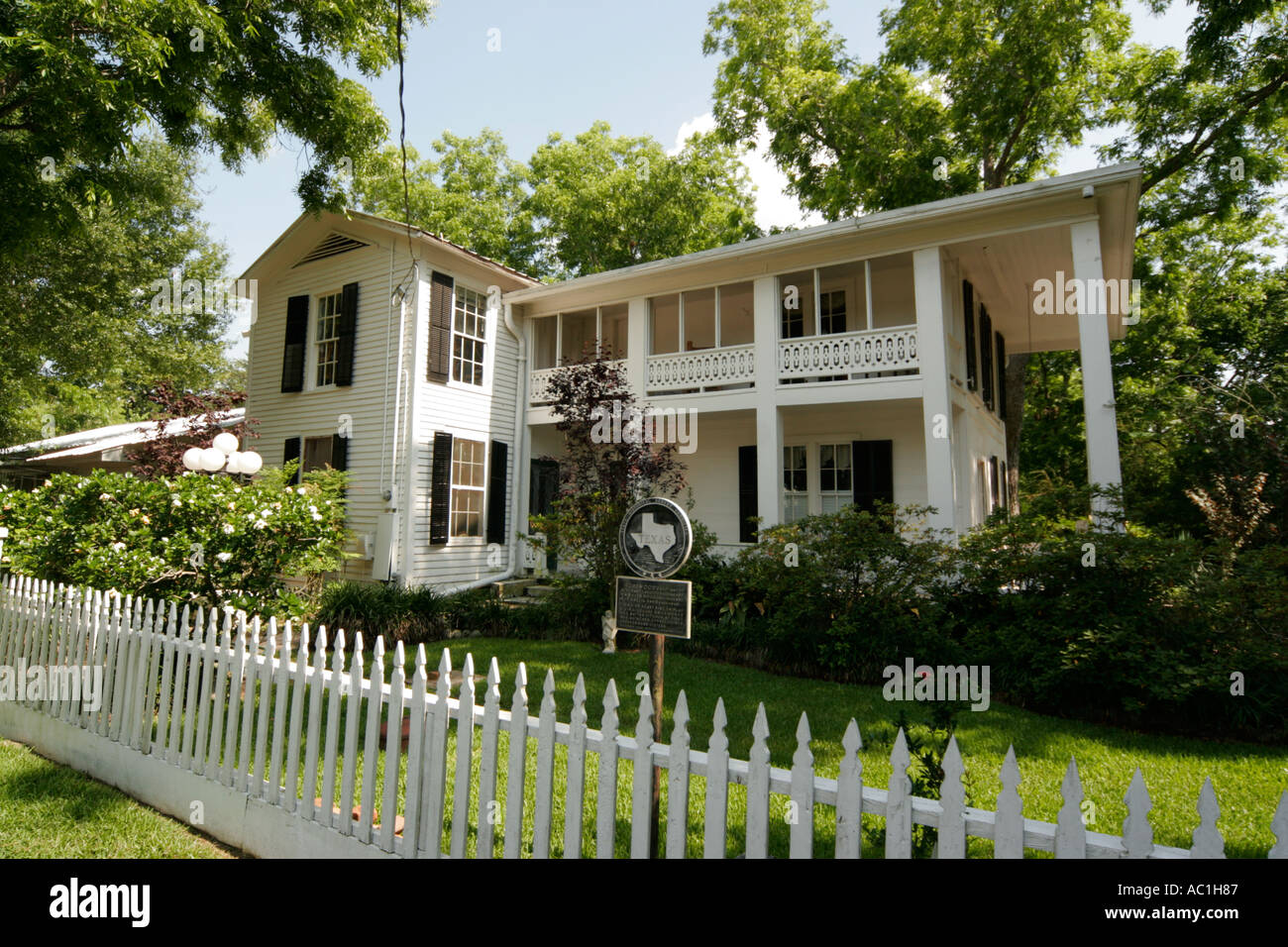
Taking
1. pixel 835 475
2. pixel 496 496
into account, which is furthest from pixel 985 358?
pixel 496 496

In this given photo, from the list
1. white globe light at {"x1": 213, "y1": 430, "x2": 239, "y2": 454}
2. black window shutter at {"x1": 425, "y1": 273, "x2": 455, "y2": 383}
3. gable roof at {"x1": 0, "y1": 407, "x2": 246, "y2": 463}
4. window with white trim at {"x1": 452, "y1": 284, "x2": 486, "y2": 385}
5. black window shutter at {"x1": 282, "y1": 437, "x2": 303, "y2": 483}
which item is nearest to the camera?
white globe light at {"x1": 213, "y1": 430, "x2": 239, "y2": 454}

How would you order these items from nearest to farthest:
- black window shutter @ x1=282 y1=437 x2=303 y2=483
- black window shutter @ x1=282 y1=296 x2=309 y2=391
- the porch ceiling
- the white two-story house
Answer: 1. the porch ceiling
2. the white two-story house
3. black window shutter @ x1=282 y1=437 x2=303 y2=483
4. black window shutter @ x1=282 y1=296 x2=309 y2=391

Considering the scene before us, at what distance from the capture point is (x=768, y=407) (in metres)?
11.6

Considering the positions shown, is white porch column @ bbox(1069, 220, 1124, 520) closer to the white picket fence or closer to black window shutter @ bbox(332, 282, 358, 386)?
the white picket fence

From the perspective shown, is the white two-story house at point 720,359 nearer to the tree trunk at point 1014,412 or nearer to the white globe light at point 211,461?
the tree trunk at point 1014,412

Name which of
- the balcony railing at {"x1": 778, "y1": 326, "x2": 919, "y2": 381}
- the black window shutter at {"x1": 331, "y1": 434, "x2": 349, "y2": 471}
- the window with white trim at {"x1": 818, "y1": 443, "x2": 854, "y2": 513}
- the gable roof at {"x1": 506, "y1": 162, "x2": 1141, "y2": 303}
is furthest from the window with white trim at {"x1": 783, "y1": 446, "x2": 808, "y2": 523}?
the black window shutter at {"x1": 331, "y1": 434, "x2": 349, "y2": 471}

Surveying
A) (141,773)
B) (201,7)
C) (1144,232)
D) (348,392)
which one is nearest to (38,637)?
(141,773)

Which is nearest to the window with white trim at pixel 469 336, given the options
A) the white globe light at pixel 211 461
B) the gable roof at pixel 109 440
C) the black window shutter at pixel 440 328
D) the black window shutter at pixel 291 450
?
the black window shutter at pixel 440 328

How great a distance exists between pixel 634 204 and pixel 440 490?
50.4 ft

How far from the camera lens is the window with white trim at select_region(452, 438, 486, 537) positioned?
13.1 m

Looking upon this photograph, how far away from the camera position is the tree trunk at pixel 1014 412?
1795cm

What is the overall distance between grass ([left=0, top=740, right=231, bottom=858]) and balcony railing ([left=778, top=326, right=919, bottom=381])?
394 inches

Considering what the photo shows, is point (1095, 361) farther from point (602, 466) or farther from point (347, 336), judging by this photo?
point (347, 336)
